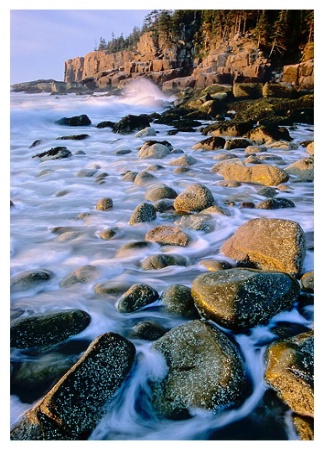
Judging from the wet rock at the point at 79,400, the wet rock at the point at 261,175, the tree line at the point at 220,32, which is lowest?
the wet rock at the point at 79,400

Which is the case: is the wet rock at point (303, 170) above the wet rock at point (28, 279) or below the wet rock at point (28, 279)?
above

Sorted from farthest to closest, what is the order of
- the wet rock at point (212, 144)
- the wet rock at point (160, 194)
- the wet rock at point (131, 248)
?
the wet rock at point (212, 144)
the wet rock at point (160, 194)
the wet rock at point (131, 248)

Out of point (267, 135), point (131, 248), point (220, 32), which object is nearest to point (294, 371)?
point (131, 248)

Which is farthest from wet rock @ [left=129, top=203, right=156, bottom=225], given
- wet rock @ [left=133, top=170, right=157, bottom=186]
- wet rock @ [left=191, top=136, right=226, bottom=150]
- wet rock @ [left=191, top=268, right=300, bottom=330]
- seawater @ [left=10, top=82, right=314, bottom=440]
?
wet rock @ [left=191, top=136, right=226, bottom=150]

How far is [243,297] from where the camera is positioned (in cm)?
182

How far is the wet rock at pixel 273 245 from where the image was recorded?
2.35m

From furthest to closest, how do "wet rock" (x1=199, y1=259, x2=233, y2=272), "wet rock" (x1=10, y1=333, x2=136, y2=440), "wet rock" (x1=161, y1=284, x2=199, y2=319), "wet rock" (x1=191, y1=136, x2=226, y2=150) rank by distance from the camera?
"wet rock" (x1=191, y1=136, x2=226, y2=150)
"wet rock" (x1=199, y1=259, x2=233, y2=272)
"wet rock" (x1=161, y1=284, x2=199, y2=319)
"wet rock" (x1=10, y1=333, x2=136, y2=440)

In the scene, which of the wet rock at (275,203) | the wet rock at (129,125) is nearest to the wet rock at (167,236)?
the wet rock at (275,203)

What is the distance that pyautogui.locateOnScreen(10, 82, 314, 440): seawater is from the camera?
148 cm

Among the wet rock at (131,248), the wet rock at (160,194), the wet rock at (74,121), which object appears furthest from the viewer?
the wet rock at (74,121)

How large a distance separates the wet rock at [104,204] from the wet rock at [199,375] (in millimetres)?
2379

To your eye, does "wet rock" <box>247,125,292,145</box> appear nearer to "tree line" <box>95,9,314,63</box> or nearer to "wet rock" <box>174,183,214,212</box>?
"tree line" <box>95,9,314,63</box>

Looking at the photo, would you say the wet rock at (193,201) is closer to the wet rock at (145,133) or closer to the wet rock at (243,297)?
the wet rock at (243,297)

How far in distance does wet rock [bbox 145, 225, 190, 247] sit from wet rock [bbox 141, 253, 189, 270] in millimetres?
284
